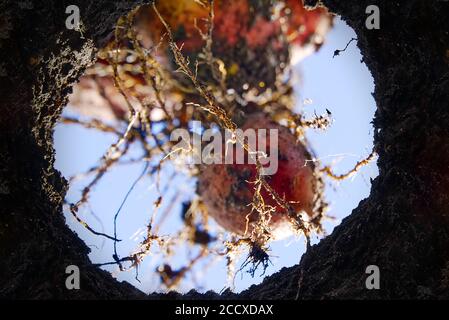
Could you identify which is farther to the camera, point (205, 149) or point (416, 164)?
point (205, 149)

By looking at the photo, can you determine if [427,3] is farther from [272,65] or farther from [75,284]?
[272,65]

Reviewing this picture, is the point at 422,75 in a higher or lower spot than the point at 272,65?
lower

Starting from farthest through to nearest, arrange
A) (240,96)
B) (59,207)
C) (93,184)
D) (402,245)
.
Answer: (240,96) → (93,184) → (59,207) → (402,245)

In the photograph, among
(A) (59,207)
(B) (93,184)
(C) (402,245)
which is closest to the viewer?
(C) (402,245)
